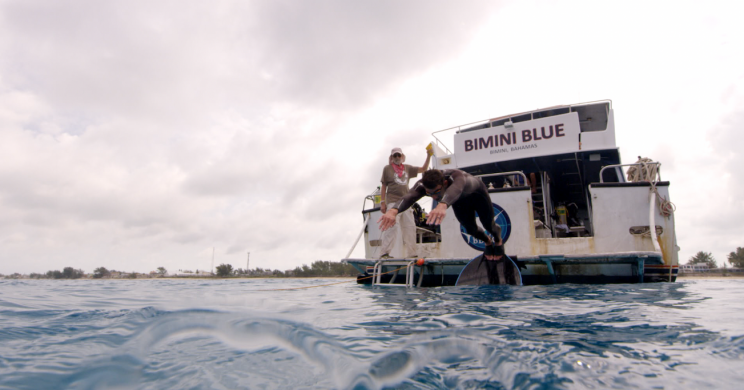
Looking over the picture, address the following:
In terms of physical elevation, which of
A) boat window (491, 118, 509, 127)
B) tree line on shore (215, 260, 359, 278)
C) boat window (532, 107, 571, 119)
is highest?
boat window (532, 107, 571, 119)

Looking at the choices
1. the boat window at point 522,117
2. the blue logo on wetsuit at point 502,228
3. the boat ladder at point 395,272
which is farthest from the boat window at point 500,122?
the boat ladder at point 395,272

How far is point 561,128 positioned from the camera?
329 inches

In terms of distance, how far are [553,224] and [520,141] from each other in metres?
2.00

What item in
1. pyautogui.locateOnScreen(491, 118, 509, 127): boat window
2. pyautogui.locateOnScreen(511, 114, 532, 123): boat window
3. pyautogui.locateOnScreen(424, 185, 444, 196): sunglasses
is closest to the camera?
pyautogui.locateOnScreen(424, 185, 444, 196): sunglasses

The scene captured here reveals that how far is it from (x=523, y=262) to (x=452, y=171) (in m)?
2.50

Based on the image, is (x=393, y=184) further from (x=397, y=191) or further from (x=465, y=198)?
(x=465, y=198)

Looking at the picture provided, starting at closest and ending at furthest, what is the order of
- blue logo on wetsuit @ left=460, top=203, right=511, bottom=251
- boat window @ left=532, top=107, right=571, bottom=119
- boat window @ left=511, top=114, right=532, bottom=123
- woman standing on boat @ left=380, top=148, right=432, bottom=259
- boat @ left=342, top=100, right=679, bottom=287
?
boat @ left=342, top=100, right=679, bottom=287 → blue logo on wetsuit @ left=460, top=203, right=511, bottom=251 → woman standing on boat @ left=380, top=148, right=432, bottom=259 → boat window @ left=532, top=107, right=571, bottom=119 → boat window @ left=511, top=114, right=532, bottom=123

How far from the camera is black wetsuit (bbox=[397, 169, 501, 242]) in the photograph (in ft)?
14.5

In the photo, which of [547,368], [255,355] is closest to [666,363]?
[547,368]

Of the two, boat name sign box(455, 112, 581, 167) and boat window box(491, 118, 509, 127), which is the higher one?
boat window box(491, 118, 509, 127)

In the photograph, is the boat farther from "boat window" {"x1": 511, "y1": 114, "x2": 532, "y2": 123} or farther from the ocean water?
the ocean water

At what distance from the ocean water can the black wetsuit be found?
1.58m

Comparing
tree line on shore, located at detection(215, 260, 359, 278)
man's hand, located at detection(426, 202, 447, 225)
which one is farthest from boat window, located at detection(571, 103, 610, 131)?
tree line on shore, located at detection(215, 260, 359, 278)

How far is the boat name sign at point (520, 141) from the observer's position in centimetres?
831
